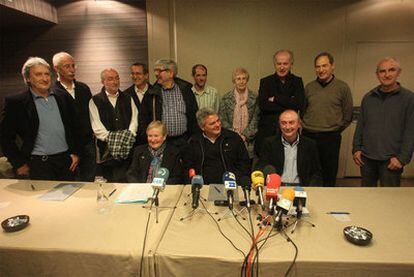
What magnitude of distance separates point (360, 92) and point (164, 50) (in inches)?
109

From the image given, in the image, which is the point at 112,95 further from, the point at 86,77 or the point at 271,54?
the point at 271,54

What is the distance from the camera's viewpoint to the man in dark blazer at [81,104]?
2.60 m

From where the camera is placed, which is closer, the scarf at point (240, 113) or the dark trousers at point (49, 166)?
the dark trousers at point (49, 166)

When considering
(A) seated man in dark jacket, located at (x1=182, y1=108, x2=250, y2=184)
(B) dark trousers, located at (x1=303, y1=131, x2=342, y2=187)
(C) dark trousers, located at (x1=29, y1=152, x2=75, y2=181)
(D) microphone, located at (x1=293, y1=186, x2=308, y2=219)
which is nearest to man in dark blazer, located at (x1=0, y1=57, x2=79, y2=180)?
(C) dark trousers, located at (x1=29, y1=152, x2=75, y2=181)

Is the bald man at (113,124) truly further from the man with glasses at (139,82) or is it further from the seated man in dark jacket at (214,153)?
the seated man in dark jacket at (214,153)

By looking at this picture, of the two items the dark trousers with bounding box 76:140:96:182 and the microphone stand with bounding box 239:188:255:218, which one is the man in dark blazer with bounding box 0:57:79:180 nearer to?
the dark trousers with bounding box 76:140:96:182

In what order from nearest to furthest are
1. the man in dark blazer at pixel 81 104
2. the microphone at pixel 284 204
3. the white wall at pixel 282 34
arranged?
the microphone at pixel 284 204 < the man in dark blazer at pixel 81 104 < the white wall at pixel 282 34

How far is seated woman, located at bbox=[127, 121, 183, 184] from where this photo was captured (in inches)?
86.1

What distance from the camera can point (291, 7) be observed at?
12.3 feet

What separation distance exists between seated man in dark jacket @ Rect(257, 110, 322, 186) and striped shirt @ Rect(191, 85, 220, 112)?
1003 mm

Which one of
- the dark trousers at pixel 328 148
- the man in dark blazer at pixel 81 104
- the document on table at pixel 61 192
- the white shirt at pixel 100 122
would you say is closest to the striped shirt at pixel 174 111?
the white shirt at pixel 100 122

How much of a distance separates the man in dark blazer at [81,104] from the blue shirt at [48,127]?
272mm

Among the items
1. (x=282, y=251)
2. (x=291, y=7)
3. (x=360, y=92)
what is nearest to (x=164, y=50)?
(x=291, y=7)

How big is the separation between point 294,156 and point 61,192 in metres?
1.64
